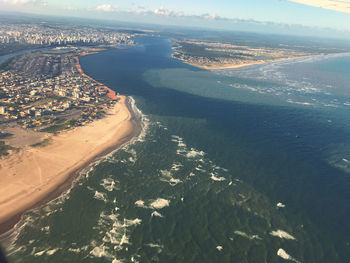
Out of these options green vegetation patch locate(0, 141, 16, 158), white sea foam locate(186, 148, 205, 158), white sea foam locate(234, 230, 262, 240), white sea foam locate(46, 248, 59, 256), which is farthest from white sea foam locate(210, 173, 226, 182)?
green vegetation patch locate(0, 141, 16, 158)

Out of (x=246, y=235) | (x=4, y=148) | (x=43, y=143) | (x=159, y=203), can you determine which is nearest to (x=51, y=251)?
(x=159, y=203)

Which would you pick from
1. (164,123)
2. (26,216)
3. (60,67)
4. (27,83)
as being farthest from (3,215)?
(60,67)

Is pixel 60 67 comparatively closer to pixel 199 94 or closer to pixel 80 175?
pixel 199 94

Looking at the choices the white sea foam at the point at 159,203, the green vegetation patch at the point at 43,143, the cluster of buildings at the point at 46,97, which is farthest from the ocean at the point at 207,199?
the cluster of buildings at the point at 46,97

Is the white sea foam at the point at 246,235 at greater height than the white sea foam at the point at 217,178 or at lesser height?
lesser

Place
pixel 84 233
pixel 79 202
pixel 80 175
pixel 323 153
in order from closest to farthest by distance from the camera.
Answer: pixel 84 233
pixel 79 202
pixel 80 175
pixel 323 153

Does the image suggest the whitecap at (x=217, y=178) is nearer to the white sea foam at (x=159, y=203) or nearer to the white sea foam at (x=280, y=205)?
the white sea foam at (x=280, y=205)

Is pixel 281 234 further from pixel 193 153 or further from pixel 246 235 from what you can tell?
pixel 193 153
